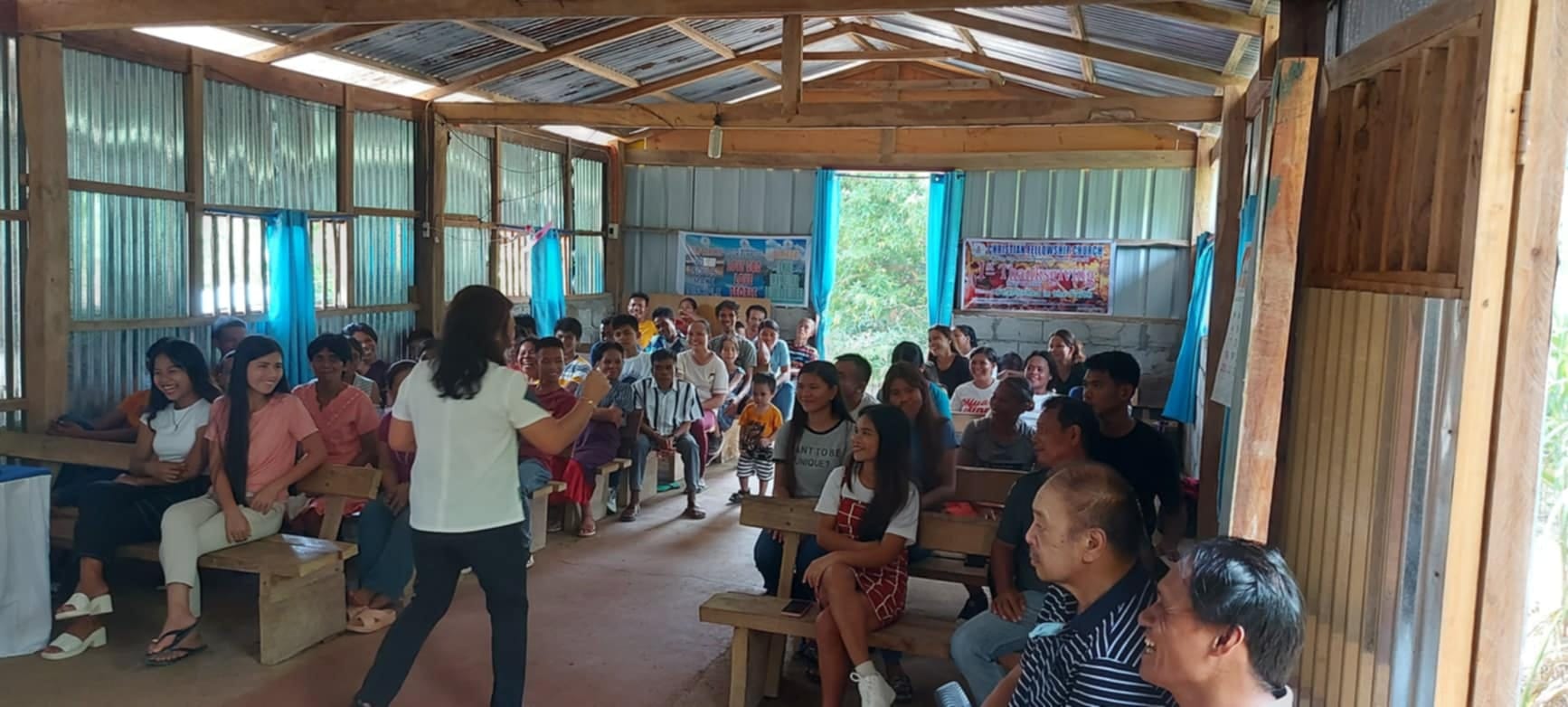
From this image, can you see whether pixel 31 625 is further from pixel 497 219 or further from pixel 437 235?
pixel 497 219

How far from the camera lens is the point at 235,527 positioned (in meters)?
3.90

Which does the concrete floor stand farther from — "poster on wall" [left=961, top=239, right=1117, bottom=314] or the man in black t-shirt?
"poster on wall" [left=961, top=239, right=1117, bottom=314]

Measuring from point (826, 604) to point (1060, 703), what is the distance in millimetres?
1273

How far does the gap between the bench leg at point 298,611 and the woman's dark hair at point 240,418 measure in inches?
15.6

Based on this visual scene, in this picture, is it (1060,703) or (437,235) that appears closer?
(1060,703)

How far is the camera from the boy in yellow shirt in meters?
6.62

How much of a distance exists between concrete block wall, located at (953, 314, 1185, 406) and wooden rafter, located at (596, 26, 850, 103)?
10.6 feet

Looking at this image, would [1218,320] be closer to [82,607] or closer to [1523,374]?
[1523,374]

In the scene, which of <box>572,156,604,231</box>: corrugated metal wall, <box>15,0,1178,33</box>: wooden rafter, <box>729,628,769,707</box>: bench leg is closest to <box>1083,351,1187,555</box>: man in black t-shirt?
<box>729,628,769,707</box>: bench leg

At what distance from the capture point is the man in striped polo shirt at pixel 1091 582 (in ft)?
6.58

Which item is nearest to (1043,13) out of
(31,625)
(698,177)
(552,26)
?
(552,26)

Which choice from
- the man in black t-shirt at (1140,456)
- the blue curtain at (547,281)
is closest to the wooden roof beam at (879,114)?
the blue curtain at (547,281)

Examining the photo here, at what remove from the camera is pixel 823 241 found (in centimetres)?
1108

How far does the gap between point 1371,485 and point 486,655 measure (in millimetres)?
3066
